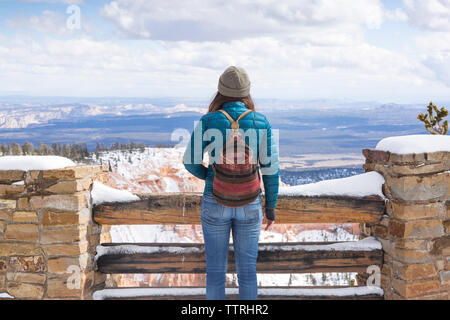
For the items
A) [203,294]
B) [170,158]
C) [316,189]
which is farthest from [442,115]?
[170,158]

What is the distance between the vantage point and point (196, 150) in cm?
315

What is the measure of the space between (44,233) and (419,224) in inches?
154

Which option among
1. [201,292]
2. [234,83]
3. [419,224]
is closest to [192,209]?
[201,292]

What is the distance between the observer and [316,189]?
14.5ft

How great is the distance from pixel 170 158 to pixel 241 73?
76.5 feet

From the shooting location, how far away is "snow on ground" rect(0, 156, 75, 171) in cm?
412

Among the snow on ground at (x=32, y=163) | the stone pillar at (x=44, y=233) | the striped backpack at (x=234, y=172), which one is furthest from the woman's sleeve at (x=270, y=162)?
the snow on ground at (x=32, y=163)

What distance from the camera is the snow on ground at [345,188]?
439 cm

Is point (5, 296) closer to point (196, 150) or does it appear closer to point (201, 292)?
point (201, 292)

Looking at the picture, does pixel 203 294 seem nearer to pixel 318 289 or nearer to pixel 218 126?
pixel 318 289

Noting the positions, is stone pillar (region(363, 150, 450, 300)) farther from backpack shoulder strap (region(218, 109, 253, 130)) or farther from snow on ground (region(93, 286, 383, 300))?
backpack shoulder strap (region(218, 109, 253, 130))

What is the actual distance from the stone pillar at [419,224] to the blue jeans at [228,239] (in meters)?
1.83

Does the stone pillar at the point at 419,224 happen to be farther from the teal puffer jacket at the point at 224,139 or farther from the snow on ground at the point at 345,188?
the teal puffer jacket at the point at 224,139

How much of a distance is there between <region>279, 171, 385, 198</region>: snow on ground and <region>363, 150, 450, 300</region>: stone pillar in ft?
0.54
